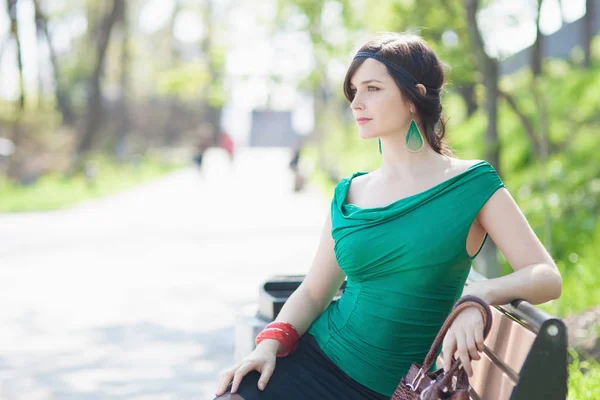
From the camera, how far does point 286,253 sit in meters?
11.9

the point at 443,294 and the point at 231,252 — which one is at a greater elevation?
the point at 443,294

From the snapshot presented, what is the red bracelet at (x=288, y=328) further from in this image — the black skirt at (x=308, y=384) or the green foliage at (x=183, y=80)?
the green foliage at (x=183, y=80)

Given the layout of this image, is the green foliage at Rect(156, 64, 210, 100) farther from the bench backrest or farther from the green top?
the bench backrest

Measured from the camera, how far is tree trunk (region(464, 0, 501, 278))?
6922 millimetres

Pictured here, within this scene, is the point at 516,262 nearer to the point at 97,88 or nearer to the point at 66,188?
the point at 66,188

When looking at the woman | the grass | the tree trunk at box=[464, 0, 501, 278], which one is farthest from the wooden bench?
the grass

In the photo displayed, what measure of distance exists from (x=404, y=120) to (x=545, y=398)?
3.20 feet

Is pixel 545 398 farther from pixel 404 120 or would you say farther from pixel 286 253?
pixel 286 253

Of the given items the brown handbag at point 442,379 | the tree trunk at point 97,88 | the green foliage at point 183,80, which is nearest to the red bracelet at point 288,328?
the brown handbag at point 442,379

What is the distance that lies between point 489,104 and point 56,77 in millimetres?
31186

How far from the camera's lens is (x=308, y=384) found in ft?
7.93

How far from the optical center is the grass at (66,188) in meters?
19.5

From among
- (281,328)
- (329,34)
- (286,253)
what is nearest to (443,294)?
(281,328)

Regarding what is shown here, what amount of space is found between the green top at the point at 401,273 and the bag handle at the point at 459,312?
0.81ft
